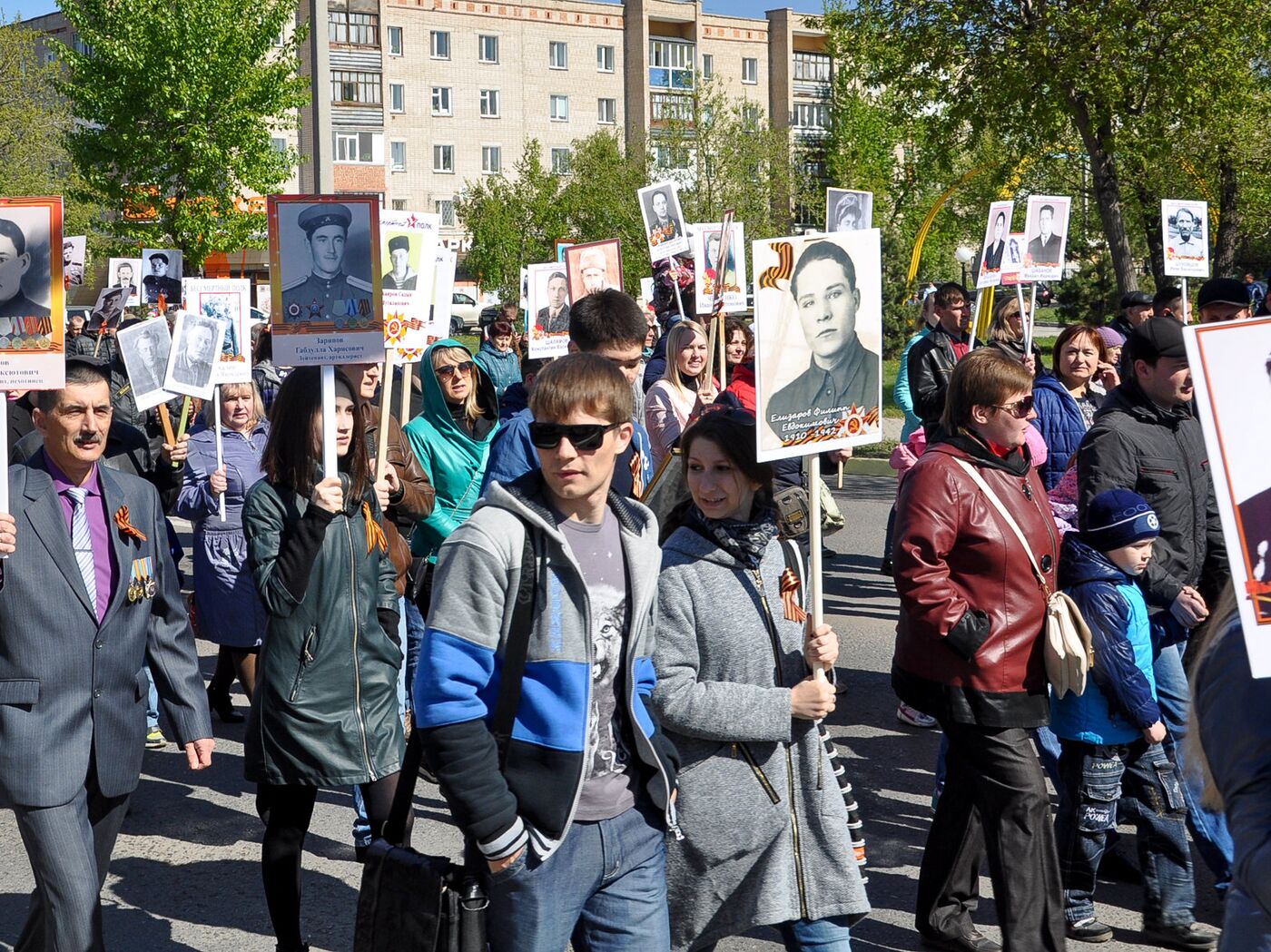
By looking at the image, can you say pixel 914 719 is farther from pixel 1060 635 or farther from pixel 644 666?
pixel 644 666

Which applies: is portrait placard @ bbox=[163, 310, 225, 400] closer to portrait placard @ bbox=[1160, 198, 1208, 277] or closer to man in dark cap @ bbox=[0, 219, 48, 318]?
man in dark cap @ bbox=[0, 219, 48, 318]

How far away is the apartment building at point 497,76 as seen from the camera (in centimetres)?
6706

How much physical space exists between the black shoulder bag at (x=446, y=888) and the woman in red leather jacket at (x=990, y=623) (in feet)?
5.65

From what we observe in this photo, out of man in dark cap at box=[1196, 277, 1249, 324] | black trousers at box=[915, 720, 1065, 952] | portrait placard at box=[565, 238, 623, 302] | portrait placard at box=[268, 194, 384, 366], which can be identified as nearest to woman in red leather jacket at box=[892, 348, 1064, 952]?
black trousers at box=[915, 720, 1065, 952]

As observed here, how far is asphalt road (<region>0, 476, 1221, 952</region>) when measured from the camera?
5.16m

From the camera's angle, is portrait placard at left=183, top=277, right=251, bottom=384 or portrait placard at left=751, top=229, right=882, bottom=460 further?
portrait placard at left=183, top=277, right=251, bottom=384

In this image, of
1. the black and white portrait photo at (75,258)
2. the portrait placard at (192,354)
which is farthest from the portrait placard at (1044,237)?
the black and white portrait photo at (75,258)

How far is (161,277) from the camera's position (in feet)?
54.7

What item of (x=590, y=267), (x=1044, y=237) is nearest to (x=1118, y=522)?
(x=590, y=267)

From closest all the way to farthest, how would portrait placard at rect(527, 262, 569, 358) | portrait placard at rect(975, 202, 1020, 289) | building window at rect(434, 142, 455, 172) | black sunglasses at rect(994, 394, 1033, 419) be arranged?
1. black sunglasses at rect(994, 394, 1033, 419)
2. portrait placard at rect(527, 262, 569, 358)
3. portrait placard at rect(975, 202, 1020, 289)
4. building window at rect(434, 142, 455, 172)

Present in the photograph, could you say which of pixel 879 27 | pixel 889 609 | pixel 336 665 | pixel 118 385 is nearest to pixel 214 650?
pixel 118 385

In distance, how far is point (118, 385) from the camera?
33.1 ft

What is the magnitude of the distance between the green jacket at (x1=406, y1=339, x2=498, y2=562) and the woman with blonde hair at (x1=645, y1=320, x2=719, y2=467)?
1037 millimetres

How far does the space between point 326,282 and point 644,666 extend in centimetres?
214
